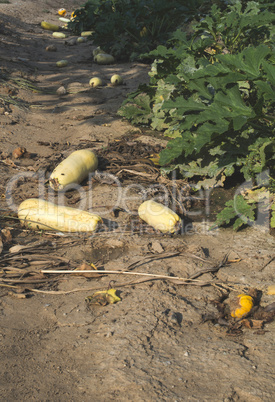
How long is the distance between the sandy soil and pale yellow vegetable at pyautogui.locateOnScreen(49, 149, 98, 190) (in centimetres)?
17

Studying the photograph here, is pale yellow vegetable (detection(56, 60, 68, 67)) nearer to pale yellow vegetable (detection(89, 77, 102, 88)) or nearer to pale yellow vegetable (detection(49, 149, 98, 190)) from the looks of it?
pale yellow vegetable (detection(89, 77, 102, 88))

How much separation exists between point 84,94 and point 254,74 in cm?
545

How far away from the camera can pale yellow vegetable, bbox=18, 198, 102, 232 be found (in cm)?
437

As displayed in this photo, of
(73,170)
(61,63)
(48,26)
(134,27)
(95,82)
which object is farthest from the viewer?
(48,26)

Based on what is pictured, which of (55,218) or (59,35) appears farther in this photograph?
(59,35)

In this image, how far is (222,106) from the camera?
4.46 meters

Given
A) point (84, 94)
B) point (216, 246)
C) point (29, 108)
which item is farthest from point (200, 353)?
point (84, 94)

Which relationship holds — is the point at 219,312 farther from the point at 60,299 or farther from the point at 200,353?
the point at 60,299

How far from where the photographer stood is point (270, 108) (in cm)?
486

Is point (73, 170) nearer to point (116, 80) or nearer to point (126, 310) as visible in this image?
point (126, 310)

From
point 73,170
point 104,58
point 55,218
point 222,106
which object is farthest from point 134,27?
point 55,218

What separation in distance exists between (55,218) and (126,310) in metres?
1.48

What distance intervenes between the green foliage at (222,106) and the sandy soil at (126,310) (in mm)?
588

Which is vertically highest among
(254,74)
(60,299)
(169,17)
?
(169,17)
